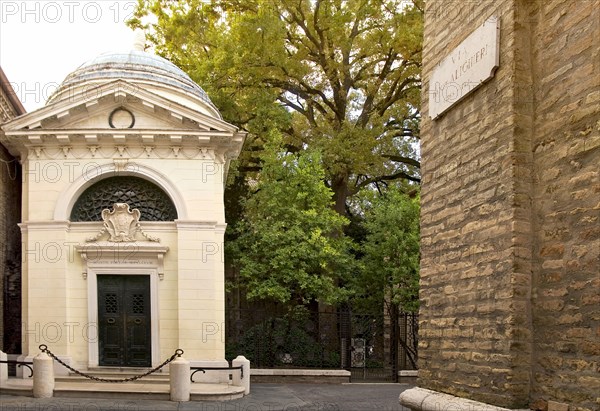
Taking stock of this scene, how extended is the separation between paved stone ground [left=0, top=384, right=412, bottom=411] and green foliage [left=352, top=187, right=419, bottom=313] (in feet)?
14.3

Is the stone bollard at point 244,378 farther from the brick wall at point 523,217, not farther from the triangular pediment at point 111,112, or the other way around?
the brick wall at point 523,217

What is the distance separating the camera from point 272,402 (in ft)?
48.6

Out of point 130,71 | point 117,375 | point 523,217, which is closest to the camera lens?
point 523,217

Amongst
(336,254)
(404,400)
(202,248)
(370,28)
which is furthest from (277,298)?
(404,400)

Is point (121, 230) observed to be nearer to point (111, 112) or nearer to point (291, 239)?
point (111, 112)

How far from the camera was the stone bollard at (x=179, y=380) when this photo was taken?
14070 mm

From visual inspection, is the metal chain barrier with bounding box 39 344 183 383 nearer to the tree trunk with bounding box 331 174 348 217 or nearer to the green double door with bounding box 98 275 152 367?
the green double door with bounding box 98 275 152 367

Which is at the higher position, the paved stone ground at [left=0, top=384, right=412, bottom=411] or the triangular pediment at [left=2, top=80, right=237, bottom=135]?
the triangular pediment at [left=2, top=80, right=237, bottom=135]

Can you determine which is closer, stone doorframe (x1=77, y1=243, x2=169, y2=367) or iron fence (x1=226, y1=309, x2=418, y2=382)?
stone doorframe (x1=77, y1=243, x2=169, y2=367)

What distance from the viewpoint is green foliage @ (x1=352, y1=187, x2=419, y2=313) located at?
21.7 metres

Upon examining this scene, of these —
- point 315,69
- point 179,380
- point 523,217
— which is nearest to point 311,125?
Result: point 315,69

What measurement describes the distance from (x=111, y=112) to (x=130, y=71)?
6.64 ft

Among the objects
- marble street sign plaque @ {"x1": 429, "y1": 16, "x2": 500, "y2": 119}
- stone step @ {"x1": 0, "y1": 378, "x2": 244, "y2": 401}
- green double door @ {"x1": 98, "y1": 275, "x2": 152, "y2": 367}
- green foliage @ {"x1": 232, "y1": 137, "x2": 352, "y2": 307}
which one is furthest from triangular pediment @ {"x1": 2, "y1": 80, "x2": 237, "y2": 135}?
marble street sign plaque @ {"x1": 429, "y1": 16, "x2": 500, "y2": 119}

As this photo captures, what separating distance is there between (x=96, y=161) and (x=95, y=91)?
68.2 inches
